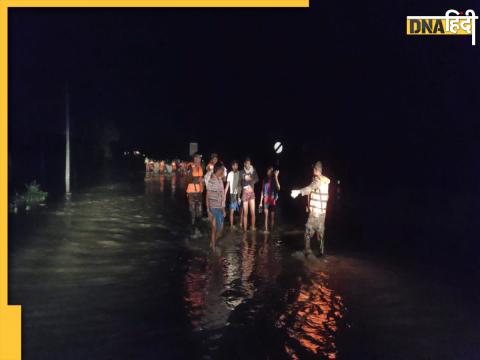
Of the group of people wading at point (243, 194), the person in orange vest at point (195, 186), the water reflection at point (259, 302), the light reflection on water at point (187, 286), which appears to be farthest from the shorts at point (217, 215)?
the person in orange vest at point (195, 186)

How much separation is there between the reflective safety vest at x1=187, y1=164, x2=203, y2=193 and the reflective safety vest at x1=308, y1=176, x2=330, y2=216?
496cm

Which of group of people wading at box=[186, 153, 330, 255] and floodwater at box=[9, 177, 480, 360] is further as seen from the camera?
group of people wading at box=[186, 153, 330, 255]

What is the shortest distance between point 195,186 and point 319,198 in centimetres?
552

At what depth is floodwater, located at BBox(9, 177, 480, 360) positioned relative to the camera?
5.91 meters

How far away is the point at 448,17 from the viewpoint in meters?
18.2

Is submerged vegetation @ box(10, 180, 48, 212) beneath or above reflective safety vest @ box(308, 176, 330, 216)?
beneath

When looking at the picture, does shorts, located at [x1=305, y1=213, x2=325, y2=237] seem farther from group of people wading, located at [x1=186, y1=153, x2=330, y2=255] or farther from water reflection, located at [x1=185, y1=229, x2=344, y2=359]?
water reflection, located at [x1=185, y1=229, x2=344, y2=359]

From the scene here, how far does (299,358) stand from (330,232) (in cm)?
1008

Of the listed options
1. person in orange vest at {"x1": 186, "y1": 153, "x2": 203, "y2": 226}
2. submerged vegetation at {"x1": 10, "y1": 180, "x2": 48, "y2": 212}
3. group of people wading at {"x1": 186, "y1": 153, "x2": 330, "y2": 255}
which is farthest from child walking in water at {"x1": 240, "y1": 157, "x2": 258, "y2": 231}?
submerged vegetation at {"x1": 10, "y1": 180, "x2": 48, "y2": 212}

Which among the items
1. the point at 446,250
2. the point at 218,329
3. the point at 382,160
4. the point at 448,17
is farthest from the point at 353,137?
the point at 218,329

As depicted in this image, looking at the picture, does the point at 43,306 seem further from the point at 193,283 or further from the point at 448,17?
the point at 448,17

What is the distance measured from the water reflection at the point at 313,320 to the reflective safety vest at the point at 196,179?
23.0ft

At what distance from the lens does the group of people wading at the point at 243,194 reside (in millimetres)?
10992

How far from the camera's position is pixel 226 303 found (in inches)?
299
